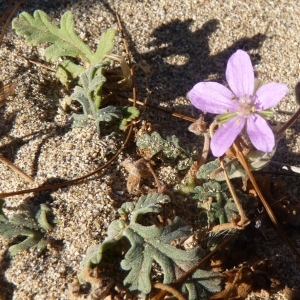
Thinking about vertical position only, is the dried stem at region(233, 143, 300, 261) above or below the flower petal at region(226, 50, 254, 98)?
below

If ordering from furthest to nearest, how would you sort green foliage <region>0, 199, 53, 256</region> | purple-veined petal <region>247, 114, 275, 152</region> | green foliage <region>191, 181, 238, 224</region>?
green foliage <region>191, 181, 238, 224</region> → green foliage <region>0, 199, 53, 256</region> → purple-veined petal <region>247, 114, 275, 152</region>

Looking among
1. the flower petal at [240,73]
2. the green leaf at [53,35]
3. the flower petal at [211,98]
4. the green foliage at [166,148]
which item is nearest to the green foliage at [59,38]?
the green leaf at [53,35]

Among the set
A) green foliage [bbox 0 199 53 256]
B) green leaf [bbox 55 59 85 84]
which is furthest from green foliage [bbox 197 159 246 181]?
green leaf [bbox 55 59 85 84]

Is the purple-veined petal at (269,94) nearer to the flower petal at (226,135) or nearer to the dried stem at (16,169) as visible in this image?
the flower petal at (226,135)

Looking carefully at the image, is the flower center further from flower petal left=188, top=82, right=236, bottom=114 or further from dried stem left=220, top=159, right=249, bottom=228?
dried stem left=220, top=159, right=249, bottom=228

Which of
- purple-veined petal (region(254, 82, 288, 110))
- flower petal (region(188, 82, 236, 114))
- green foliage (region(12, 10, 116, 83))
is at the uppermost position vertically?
green foliage (region(12, 10, 116, 83))

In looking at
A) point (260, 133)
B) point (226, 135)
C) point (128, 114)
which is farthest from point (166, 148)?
point (260, 133)
